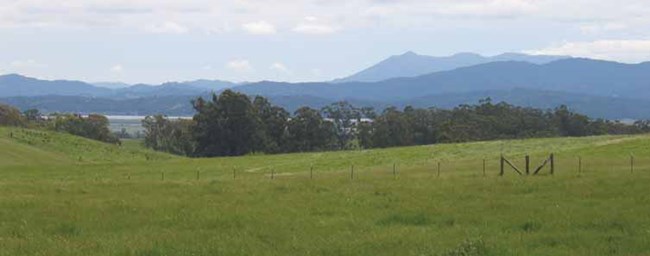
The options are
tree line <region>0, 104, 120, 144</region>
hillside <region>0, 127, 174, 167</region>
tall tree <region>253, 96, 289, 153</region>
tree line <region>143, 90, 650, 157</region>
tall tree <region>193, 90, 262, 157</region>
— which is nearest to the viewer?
hillside <region>0, 127, 174, 167</region>

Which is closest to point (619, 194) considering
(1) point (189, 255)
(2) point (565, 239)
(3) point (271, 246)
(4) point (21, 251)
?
(2) point (565, 239)

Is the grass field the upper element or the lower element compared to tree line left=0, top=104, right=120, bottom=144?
upper

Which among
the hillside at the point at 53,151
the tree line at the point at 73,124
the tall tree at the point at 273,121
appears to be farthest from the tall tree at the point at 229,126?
the tree line at the point at 73,124

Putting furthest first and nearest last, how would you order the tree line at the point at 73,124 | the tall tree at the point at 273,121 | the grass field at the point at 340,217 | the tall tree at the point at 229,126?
the tree line at the point at 73,124 → the tall tree at the point at 273,121 → the tall tree at the point at 229,126 → the grass field at the point at 340,217

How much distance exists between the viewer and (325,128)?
145 metres

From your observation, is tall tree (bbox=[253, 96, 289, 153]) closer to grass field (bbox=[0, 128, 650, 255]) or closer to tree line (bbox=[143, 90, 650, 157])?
tree line (bbox=[143, 90, 650, 157])

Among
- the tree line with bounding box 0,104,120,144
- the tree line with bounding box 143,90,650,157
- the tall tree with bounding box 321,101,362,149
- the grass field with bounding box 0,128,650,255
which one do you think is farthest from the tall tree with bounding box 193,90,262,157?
the grass field with bounding box 0,128,650,255

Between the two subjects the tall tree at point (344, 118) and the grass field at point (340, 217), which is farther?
the tall tree at point (344, 118)

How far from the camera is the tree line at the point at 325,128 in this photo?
432ft

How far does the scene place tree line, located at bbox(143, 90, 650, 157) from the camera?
131625 mm

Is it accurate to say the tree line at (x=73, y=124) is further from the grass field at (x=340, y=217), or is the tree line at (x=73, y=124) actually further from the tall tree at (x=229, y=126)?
the grass field at (x=340, y=217)

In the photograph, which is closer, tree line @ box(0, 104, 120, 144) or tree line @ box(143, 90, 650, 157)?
tree line @ box(143, 90, 650, 157)

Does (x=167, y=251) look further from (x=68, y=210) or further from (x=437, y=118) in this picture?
(x=437, y=118)

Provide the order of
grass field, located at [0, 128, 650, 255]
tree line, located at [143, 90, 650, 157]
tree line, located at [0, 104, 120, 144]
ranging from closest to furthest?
1. grass field, located at [0, 128, 650, 255]
2. tree line, located at [143, 90, 650, 157]
3. tree line, located at [0, 104, 120, 144]
